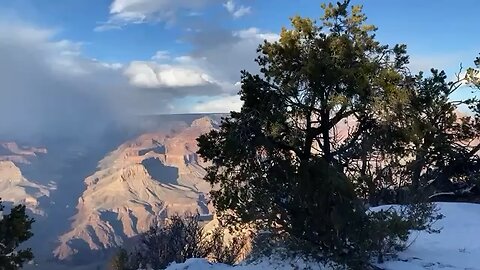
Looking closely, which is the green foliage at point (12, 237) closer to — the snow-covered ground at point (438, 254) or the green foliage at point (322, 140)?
the snow-covered ground at point (438, 254)

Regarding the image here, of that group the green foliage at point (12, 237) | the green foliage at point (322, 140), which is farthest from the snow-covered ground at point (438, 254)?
the green foliage at point (12, 237)

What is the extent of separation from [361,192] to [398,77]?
8.64ft

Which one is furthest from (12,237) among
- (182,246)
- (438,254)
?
(438,254)

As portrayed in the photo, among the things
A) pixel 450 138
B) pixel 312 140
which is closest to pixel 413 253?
pixel 312 140

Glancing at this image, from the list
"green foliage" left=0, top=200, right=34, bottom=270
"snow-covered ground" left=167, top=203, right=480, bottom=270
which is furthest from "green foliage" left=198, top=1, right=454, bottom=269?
"green foliage" left=0, top=200, right=34, bottom=270

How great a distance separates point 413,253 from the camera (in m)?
13.1

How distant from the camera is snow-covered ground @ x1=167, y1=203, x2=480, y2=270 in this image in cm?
1216

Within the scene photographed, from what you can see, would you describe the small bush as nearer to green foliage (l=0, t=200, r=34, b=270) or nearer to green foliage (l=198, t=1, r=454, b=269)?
green foliage (l=0, t=200, r=34, b=270)

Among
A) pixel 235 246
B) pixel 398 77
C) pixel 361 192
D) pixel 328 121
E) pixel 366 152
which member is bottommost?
pixel 235 246

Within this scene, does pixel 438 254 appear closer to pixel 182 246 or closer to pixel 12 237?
pixel 182 246

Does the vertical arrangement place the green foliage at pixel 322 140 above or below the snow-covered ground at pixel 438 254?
above

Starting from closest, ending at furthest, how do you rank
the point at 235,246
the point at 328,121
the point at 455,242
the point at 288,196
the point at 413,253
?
1. the point at 288,196
2. the point at 328,121
3. the point at 413,253
4. the point at 455,242
5. the point at 235,246

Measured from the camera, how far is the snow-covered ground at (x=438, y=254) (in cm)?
1216

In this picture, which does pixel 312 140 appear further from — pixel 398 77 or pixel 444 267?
pixel 444 267
